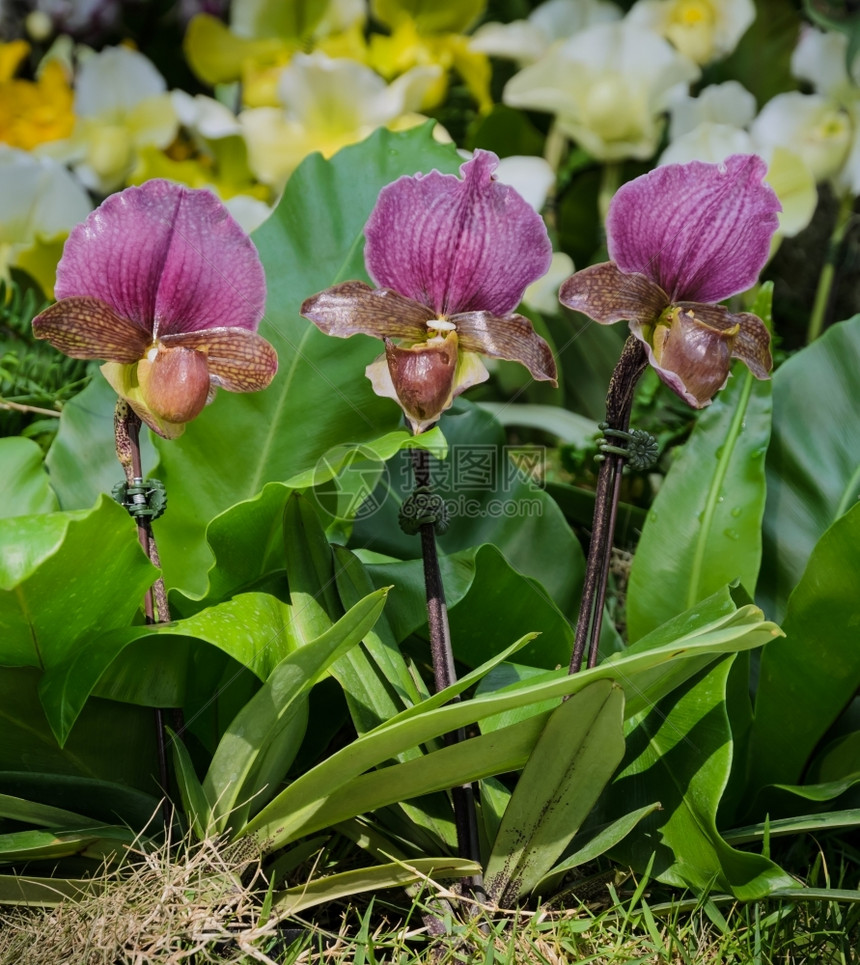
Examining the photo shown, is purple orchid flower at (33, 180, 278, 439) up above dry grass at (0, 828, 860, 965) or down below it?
above

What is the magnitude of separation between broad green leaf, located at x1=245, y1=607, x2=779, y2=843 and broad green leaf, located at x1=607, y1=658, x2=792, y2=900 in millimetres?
27

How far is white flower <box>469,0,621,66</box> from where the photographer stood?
953mm

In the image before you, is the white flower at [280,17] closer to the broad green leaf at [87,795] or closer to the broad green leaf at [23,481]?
the broad green leaf at [23,481]

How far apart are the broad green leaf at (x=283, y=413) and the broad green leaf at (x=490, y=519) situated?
0.23 ft

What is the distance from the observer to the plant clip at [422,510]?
1.57 ft

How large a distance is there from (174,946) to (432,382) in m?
0.29

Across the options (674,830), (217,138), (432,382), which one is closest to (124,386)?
(432,382)

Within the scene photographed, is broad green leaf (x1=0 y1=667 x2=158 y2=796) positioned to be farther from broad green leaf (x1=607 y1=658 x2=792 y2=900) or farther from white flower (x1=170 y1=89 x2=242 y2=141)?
white flower (x1=170 y1=89 x2=242 y2=141)

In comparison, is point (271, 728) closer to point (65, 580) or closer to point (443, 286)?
point (65, 580)

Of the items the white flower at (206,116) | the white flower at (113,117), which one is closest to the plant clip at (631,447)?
the white flower at (206,116)

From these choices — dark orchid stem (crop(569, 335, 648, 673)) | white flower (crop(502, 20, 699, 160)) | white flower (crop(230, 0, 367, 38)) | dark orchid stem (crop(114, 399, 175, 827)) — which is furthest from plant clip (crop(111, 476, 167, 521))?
A: white flower (crop(230, 0, 367, 38))

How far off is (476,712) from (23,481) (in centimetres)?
35

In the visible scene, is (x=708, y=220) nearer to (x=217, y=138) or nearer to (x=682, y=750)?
(x=682, y=750)

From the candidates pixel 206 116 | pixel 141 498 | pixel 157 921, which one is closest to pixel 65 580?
pixel 141 498
